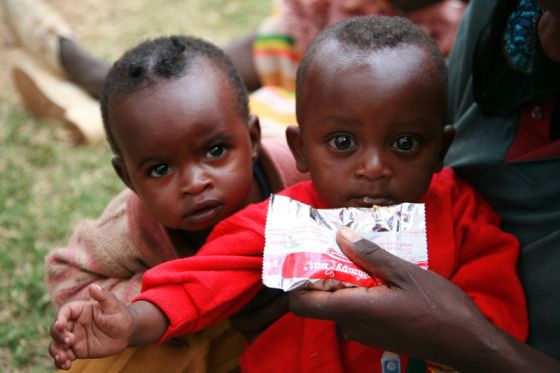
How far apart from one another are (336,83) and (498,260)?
54cm

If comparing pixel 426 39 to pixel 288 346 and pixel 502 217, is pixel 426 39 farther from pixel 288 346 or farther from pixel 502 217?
pixel 288 346

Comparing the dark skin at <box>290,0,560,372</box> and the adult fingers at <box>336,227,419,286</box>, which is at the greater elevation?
the adult fingers at <box>336,227,419,286</box>

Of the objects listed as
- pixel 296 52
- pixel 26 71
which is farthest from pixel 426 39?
pixel 26 71

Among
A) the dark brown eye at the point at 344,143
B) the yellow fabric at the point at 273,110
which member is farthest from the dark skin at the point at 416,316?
the yellow fabric at the point at 273,110

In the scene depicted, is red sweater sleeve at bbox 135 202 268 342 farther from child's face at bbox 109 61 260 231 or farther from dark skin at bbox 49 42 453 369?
child's face at bbox 109 61 260 231

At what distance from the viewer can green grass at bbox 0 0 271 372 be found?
2.29m

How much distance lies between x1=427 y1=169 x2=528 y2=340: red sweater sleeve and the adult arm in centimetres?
15

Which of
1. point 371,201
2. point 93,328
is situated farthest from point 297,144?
point 93,328

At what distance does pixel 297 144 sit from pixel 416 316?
573 mm

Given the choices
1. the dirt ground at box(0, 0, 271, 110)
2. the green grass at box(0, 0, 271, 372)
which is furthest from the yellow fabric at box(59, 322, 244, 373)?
the dirt ground at box(0, 0, 271, 110)

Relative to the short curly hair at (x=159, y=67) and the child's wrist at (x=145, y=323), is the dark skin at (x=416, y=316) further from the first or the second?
the short curly hair at (x=159, y=67)

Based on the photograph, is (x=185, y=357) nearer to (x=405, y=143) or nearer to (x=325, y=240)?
(x=325, y=240)

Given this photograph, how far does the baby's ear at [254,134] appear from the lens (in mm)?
1837

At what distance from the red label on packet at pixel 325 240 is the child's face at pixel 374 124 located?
5.6 inches
